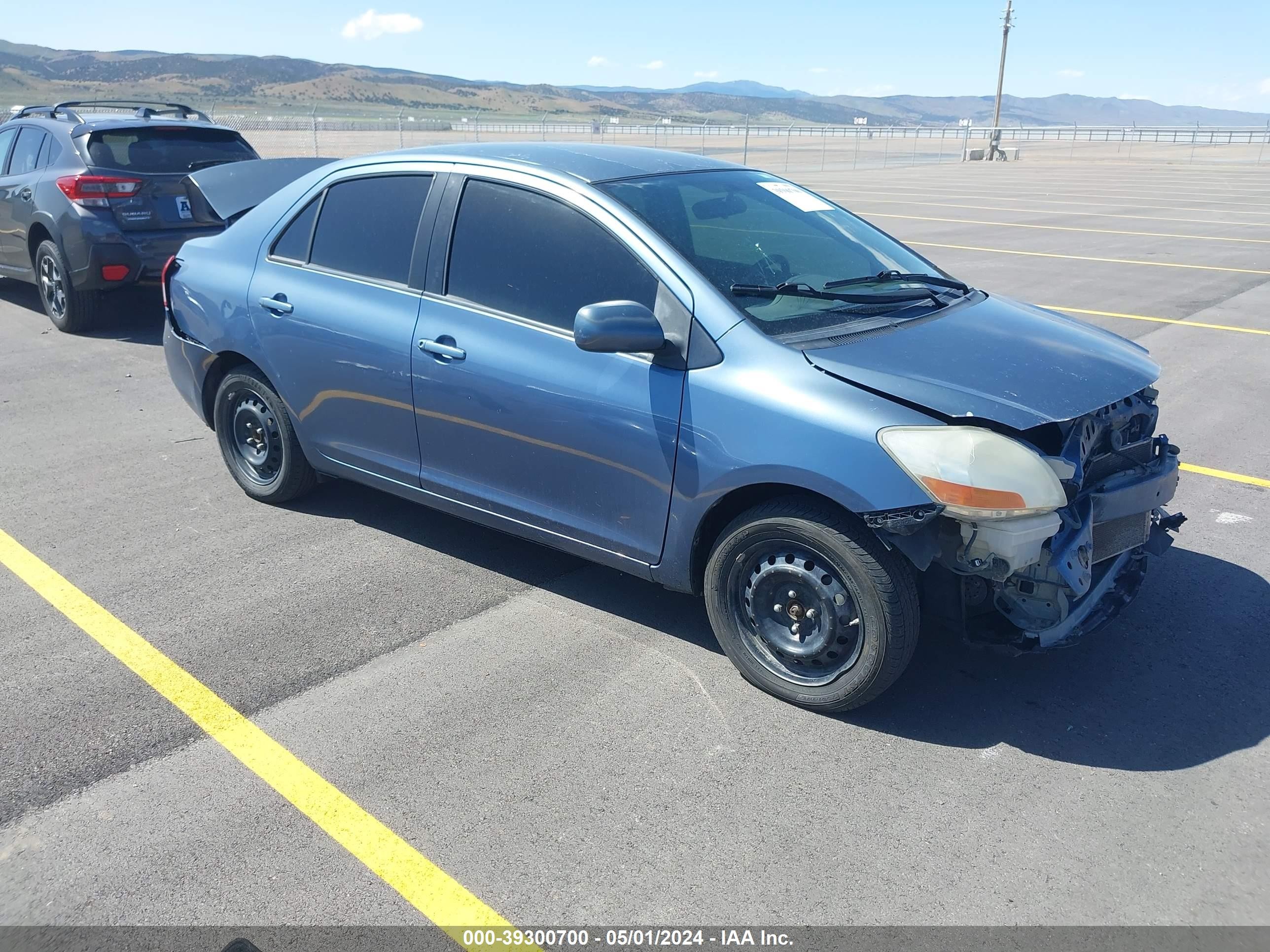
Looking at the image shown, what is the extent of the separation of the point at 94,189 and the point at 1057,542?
8095 millimetres

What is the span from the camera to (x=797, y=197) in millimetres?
4652

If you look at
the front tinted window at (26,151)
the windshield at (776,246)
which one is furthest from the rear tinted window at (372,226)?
the front tinted window at (26,151)

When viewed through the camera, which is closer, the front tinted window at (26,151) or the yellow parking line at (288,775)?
the yellow parking line at (288,775)

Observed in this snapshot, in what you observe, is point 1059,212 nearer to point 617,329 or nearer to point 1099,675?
point 1099,675

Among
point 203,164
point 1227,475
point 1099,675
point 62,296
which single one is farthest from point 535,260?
point 62,296

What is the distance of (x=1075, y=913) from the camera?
2.65 m

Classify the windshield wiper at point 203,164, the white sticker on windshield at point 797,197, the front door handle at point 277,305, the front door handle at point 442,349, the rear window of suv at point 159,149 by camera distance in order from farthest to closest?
the windshield wiper at point 203,164
the rear window of suv at point 159,149
the front door handle at point 277,305
the white sticker on windshield at point 797,197
the front door handle at point 442,349

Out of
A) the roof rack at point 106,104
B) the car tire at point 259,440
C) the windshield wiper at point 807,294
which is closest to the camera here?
the windshield wiper at point 807,294

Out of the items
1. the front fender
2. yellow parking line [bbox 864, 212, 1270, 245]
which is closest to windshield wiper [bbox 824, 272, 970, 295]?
the front fender

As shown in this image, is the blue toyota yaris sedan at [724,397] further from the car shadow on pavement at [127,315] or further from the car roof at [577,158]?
the car shadow on pavement at [127,315]

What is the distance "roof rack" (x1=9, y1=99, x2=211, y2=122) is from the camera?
908 cm

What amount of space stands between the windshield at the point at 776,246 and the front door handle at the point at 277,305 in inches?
65.0

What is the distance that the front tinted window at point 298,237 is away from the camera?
188 inches

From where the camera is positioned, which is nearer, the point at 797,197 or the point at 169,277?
the point at 797,197
